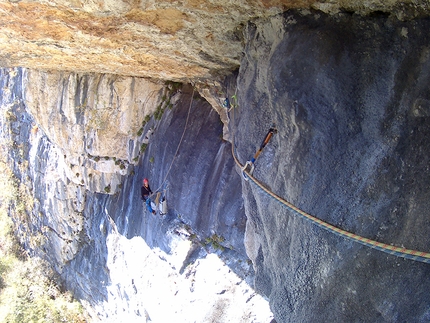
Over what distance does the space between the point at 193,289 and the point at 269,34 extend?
5751 mm

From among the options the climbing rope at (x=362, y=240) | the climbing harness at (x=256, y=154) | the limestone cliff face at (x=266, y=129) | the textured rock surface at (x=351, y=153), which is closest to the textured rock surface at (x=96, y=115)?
the limestone cliff face at (x=266, y=129)

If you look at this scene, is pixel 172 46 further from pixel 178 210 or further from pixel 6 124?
pixel 6 124

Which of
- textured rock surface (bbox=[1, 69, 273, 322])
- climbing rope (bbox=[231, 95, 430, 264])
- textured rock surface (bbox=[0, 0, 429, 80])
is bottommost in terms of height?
textured rock surface (bbox=[1, 69, 273, 322])

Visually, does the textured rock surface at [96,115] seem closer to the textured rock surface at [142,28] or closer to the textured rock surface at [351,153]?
the textured rock surface at [142,28]

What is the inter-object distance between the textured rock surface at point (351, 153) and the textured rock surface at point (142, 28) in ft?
0.63

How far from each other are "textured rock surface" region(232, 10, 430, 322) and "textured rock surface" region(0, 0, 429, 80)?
0.19 metres

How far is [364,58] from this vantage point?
2918mm

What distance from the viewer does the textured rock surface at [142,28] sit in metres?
3.14

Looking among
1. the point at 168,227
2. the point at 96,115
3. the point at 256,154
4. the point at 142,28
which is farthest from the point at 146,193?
the point at 142,28

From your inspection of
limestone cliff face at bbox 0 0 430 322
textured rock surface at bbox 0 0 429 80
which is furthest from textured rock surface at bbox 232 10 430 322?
textured rock surface at bbox 0 0 429 80

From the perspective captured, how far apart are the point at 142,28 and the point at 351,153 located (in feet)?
7.86

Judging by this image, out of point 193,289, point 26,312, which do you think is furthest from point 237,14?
point 26,312

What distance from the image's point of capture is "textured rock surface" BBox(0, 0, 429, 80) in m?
3.14

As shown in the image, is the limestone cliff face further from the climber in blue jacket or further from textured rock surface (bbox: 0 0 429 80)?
the climber in blue jacket
